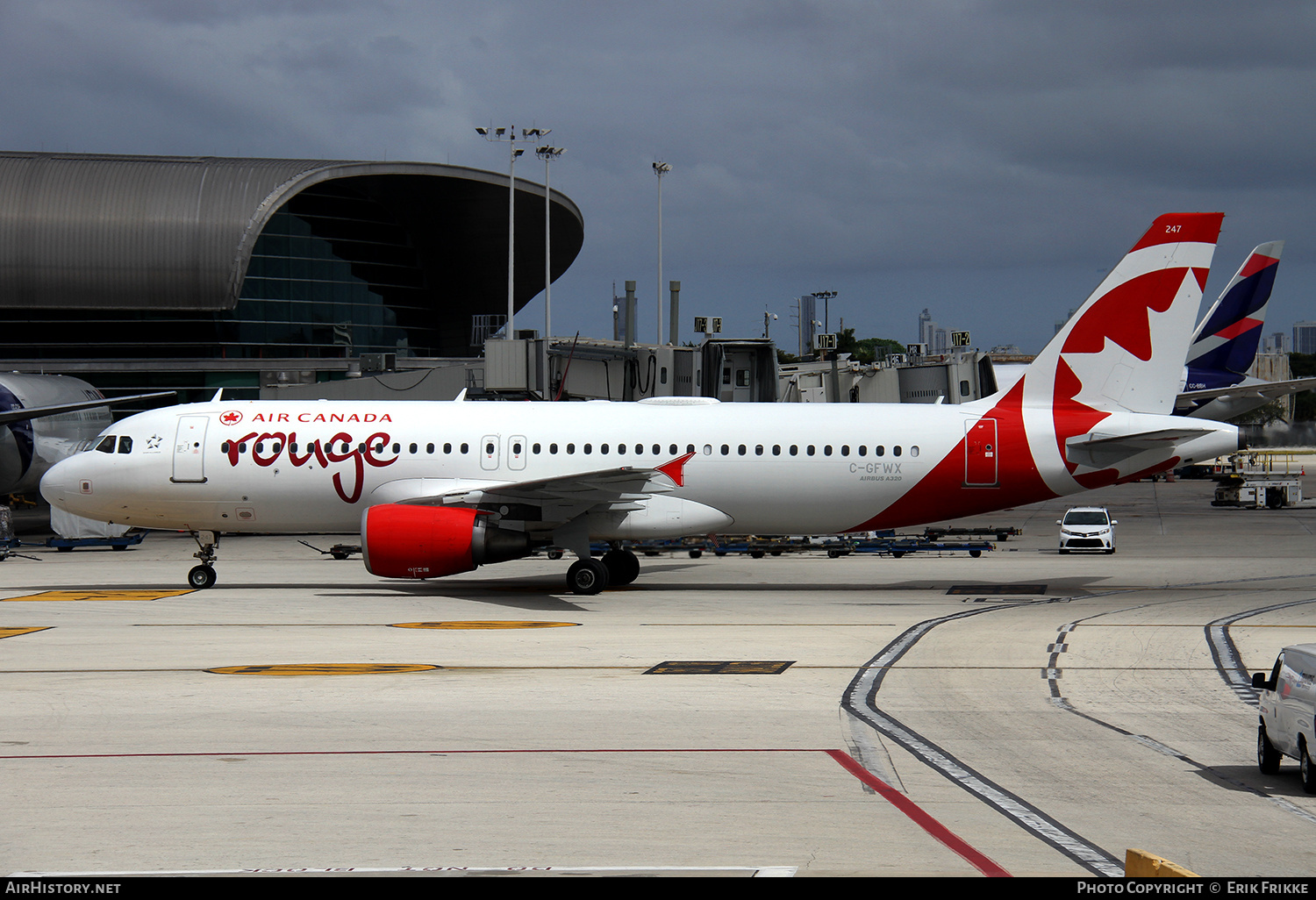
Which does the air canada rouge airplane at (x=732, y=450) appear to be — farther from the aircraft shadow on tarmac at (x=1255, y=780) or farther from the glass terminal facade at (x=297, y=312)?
the glass terminal facade at (x=297, y=312)

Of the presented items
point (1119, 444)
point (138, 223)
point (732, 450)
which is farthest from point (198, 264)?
point (1119, 444)

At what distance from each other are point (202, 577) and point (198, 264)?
55.5 m

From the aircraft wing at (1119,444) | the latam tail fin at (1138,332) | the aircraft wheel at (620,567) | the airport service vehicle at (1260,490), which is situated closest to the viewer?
the aircraft wing at (1119,444)

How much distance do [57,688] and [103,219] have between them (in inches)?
2717

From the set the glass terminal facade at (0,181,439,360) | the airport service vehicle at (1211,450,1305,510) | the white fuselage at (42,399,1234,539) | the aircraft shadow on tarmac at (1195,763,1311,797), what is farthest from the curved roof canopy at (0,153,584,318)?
the aircraft shadow on tarmac at (1195,763,1311,797)

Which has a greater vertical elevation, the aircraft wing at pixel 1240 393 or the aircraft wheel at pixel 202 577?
the aircraft wing at pixel 1240 393

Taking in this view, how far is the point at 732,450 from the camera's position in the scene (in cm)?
2648

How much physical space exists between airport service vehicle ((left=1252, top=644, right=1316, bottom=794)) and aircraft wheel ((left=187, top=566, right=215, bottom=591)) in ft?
73.6

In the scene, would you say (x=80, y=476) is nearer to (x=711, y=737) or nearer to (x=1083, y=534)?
(x=711, y=737)

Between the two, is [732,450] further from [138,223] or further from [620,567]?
[138,223]

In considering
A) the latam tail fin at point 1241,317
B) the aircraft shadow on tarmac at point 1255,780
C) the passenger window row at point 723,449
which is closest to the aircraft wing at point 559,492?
the passenger window row at point 723,449

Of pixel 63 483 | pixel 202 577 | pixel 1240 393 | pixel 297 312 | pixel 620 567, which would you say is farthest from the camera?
pixel 297 312

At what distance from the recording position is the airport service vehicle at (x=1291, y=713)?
9.38 meters

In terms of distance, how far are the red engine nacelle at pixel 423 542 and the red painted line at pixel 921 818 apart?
1339cm
